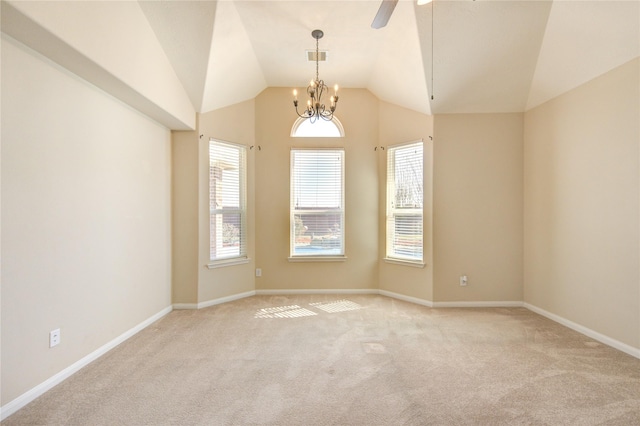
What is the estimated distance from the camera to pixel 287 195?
476 cm

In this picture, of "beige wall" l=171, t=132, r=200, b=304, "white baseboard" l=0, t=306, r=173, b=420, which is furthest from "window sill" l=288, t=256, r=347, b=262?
"white baseboard" l=0, t=306, r=173, b=420

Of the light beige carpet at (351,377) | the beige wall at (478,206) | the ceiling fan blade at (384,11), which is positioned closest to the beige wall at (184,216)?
the light beige carpet at (351,377)

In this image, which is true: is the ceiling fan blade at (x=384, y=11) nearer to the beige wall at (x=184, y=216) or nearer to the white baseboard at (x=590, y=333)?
the beige wall at (x=184, y=216)

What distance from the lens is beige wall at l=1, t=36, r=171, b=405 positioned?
6.70 ft

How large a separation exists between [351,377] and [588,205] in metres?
3.05

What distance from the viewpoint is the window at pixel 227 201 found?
4.32m

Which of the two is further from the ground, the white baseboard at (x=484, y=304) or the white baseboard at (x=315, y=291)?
the white baseboard at (x=315, y=291)

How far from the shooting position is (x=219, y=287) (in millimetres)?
4344

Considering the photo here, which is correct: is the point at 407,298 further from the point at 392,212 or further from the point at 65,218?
the point at 65,218

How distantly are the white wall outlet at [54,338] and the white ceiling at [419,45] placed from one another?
9.28 ft

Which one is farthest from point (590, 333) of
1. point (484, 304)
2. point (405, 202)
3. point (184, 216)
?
point (184, 216)

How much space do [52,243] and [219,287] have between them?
226 cm

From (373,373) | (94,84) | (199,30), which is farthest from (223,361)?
(199,30)

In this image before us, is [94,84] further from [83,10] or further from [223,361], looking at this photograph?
[223,361]
